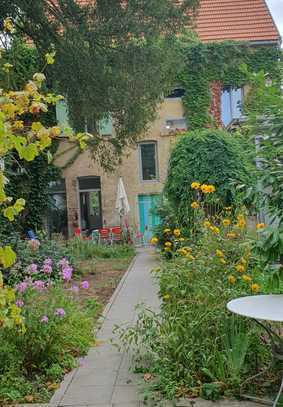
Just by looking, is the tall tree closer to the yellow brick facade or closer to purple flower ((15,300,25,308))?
purple flower ((15,300,25,308))

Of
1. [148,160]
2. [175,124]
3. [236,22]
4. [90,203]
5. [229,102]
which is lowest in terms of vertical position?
[90,203]

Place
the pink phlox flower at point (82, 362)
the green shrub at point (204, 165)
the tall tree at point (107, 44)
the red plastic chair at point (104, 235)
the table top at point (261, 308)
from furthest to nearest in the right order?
1. the red plastic chair at point (104, 235)
2. the green shrub at point (204, 165)
3. the tall tree at point (107, 44)
4. the pink phlox flower at point (82, 362)
5. the table top at point (261, 308)

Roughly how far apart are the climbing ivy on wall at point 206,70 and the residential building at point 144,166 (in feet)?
1.18

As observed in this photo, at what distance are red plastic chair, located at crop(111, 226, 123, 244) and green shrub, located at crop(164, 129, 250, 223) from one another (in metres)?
8.36

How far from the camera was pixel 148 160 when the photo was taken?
73.9 feet

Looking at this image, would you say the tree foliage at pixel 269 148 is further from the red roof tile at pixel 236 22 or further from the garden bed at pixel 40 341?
the red roof tile at pixel 236 22

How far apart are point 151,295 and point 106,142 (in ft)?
24.6

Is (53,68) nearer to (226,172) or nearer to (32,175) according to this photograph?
(226,172)

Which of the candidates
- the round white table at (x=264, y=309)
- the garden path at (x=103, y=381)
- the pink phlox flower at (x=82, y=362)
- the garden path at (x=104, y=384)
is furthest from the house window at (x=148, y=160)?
the round white table at (x=264, y=309)

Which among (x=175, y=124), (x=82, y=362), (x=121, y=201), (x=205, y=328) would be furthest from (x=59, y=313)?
(x=175, y=124)

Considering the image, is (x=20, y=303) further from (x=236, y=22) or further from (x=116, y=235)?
(x=236, y=22)

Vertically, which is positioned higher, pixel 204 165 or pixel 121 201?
pixel 204 165

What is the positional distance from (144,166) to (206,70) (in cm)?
508

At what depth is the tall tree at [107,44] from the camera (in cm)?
1031
